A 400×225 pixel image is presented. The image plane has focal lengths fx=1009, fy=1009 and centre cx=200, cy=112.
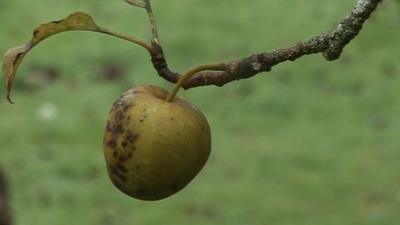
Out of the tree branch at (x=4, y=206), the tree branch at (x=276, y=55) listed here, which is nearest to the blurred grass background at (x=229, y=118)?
the tree branch at (x=4, y=206)

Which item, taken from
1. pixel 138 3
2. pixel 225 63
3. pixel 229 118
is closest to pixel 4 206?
pixel 138 3

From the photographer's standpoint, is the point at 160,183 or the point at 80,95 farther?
the point at 80,95

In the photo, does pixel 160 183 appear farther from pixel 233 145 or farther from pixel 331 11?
pixel 331 11

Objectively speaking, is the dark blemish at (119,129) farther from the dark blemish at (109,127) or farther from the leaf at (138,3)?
the leaf at (138,3)

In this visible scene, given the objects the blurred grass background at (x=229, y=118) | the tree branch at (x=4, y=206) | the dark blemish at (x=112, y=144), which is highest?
the dark blemish at (x=112, y=144)

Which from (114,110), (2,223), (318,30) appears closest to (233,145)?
(318,30)
